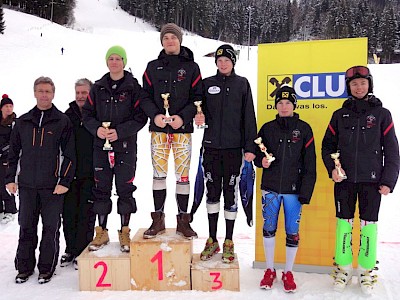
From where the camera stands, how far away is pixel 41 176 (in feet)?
12.6

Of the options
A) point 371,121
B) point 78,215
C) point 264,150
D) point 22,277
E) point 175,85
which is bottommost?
point 22,277

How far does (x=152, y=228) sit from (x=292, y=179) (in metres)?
1.52

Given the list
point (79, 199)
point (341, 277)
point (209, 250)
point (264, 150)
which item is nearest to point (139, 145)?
point (79, 199)

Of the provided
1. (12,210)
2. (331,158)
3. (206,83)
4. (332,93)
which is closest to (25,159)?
(206,83)

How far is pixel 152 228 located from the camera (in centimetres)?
390

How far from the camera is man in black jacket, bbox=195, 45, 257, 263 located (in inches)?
150

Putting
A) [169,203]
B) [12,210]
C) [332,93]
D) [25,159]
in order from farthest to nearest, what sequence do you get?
[169,203], [12,210], [332,93], [25,159]

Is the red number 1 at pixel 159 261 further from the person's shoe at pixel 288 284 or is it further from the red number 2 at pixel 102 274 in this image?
the person's shoe at pixel 288 284

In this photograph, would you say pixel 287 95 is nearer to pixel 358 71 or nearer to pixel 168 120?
pixel 358 71

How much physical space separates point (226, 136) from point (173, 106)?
0.63 metres

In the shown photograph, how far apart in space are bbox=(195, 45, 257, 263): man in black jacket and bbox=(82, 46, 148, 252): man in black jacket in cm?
73

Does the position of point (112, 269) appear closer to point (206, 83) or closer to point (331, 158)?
point (206, 83)

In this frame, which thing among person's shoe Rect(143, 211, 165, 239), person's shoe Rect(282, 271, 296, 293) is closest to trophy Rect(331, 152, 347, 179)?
person's shoe Rect(282, 271, 296, 293)

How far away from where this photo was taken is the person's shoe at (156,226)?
12.6 ft
